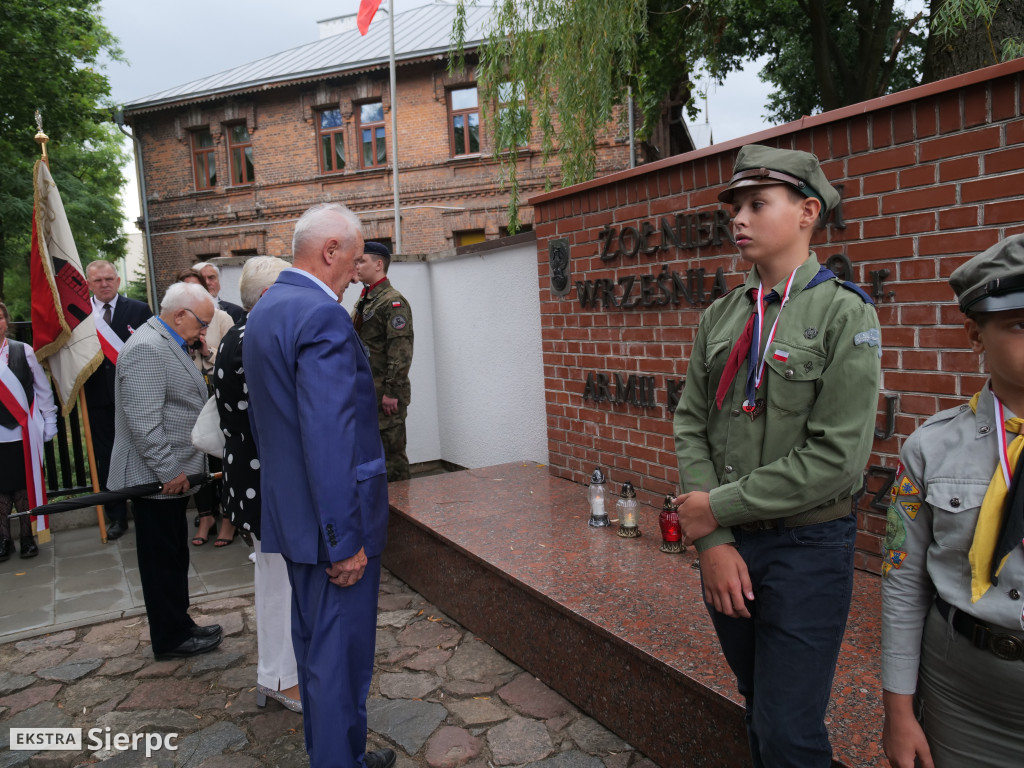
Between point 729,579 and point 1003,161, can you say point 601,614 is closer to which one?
point 729,579

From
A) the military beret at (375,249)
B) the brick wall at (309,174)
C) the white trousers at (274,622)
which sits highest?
the brick wall at (309,174)

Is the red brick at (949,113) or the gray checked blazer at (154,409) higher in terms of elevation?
the red brick at (949,113)

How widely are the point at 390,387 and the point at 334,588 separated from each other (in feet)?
10.2

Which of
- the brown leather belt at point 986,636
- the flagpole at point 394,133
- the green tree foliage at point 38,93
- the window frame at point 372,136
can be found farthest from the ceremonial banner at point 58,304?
→ the window frame at point 372,136

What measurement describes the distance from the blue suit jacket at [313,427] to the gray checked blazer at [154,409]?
1.27 metres

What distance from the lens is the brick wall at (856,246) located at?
267 centimetres

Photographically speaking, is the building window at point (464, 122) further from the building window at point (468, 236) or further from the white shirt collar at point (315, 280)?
the white shirt collar at point (315, 280)

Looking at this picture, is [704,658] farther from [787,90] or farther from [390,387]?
[787,90]

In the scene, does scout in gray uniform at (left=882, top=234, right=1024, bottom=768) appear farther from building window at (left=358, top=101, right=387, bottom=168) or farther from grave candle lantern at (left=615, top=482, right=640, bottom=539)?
building window at (left=358, top=101, right=387, bottom=168)

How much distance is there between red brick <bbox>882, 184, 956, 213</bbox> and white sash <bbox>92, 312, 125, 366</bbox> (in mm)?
5570

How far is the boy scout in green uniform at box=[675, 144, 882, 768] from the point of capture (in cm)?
167

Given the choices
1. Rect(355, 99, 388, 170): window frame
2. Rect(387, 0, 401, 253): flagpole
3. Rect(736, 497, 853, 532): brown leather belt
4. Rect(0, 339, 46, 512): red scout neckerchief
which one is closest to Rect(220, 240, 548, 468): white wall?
Rect(0, 339, 46, 512): red scout neckerchief

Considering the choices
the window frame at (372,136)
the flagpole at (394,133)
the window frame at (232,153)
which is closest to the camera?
the flagpole at (394,133)

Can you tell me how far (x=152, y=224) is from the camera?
891 inches
